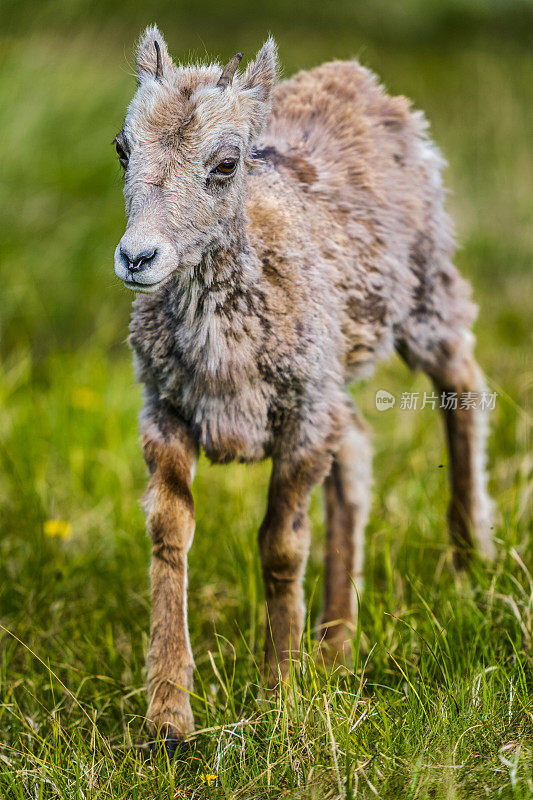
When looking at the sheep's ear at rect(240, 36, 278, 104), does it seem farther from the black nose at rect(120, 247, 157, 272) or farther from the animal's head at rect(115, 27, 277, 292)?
the black nose at rect(120, 247, 157, 272)

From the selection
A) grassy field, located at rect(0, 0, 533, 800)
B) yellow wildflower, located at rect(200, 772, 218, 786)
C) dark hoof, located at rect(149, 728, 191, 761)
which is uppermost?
grassy field, located at rect(0, 0, 533, 800)

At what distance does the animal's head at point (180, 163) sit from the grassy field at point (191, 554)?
584 mm

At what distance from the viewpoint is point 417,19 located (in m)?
14.3

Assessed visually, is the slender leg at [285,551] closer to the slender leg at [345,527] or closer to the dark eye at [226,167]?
the slender leg at [345,527]

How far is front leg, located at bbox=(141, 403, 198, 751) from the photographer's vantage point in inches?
126

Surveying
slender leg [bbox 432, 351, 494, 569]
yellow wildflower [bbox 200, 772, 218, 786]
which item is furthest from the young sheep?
slender leg [bbox 432, 351, 494, 569]

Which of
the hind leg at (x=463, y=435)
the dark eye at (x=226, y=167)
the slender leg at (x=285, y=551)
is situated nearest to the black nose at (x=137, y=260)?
the dark eye at (x=226, y=167)

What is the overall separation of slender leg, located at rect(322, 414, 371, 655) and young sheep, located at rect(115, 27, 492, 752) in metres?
0.12

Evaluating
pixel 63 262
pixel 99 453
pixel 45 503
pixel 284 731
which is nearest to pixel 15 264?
pixel 63 262

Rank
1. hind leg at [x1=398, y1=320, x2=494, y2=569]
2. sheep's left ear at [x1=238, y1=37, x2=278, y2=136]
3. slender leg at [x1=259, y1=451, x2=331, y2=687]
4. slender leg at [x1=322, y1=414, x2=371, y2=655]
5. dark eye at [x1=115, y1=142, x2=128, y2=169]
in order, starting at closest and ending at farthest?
dark eye at [x1=115, y1=142, x2=128, y2=169] < sheep's left ear at [x1=238, y1=37, x2=278, y2=136] < slender leg at [x1=259, y1=451, x2=331, y2=687] < slender leg at [x1=322, y1=414, x2=371, y2=655] < hind leg at [x1=398, y1=320, x2=494, y2=569]

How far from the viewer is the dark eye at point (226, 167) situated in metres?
2.95

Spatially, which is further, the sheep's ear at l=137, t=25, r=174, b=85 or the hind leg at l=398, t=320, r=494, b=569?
the hind leg at l=398, t=320, r=494, b=569

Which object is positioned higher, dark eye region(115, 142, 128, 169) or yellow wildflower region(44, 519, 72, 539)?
dark eye region(115, 142, 128, 169)

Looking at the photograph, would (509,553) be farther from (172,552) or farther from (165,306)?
(165,306)
